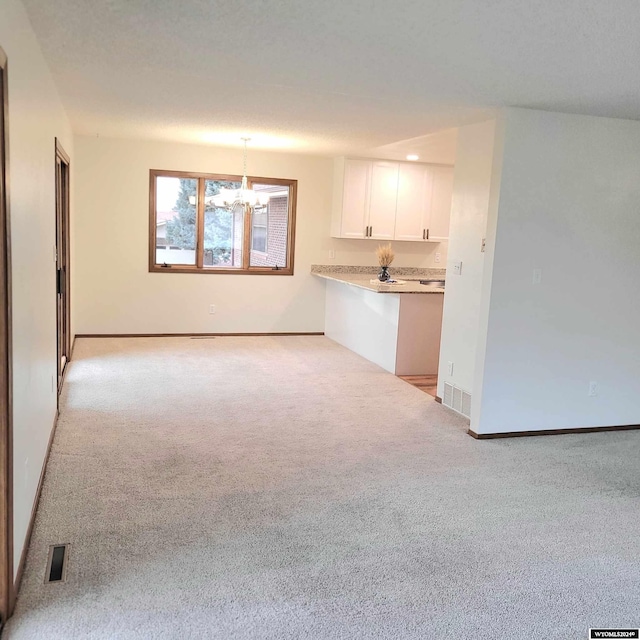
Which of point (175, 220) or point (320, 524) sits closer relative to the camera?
point (320, 524)

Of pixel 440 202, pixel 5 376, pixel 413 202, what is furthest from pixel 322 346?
pixel 5 376

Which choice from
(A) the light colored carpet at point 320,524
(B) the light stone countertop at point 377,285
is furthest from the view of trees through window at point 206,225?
(A) the light colored carpet at point 320,524

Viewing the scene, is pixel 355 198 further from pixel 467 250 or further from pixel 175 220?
pixel 467 250

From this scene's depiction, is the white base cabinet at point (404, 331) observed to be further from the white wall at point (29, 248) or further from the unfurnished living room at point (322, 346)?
the white wall at point (29, 248)

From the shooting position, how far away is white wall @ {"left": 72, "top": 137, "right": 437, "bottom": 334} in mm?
7223

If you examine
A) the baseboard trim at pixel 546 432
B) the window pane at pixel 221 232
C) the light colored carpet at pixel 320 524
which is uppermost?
the window pane at pixel 221 232

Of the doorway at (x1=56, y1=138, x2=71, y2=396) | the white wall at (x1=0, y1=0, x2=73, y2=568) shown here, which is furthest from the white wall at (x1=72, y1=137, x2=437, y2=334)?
the white wall at (x1=0, y1=0, x2=73, y2=568)

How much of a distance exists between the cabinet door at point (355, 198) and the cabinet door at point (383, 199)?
8 centimetres

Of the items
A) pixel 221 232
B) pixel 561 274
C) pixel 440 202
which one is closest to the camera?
pixel 561 274

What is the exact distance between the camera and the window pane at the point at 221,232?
25.3 ft

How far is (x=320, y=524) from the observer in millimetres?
3027

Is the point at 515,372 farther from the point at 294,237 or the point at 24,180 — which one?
the point at 294,237

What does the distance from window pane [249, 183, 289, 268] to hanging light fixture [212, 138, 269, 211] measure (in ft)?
1.24

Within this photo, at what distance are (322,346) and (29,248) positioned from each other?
16.4 feet
